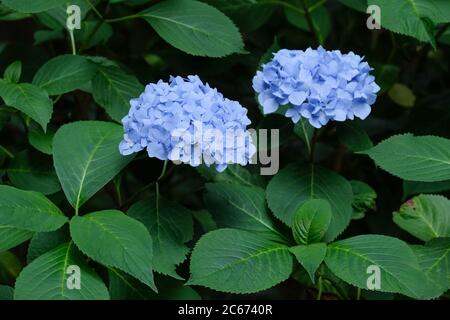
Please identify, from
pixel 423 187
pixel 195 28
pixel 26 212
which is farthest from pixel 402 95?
pixel 26 212

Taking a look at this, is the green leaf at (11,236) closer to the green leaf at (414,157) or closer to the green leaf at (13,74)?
the green leaf at (13,74)

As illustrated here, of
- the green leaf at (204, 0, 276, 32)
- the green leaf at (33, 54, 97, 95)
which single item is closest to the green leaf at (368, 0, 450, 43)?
the green leaf at (204, 0, 276, 32)

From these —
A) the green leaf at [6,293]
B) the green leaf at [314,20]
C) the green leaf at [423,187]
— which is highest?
the green leaf at [314,20]

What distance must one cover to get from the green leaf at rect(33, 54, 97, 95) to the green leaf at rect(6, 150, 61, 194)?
0.15 m

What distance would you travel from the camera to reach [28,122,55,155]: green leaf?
1.53 m

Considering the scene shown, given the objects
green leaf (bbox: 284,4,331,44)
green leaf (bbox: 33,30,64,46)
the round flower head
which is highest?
green leaf (bbox: 284,4,331,44)

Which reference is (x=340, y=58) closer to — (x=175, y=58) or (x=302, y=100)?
(x=302, y=100)

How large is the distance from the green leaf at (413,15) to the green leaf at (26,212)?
27.5 inches

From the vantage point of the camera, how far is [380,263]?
4.29 feet

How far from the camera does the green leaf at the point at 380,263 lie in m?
1.27

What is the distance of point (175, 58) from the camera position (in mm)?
2072

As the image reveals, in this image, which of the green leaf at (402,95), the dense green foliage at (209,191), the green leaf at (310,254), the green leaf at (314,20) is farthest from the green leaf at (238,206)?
the green leaf at (402,95)

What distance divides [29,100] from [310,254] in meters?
0.60

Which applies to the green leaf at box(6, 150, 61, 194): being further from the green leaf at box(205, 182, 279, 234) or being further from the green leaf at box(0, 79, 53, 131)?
the green leaf at box(205, 182, 279, 234)
